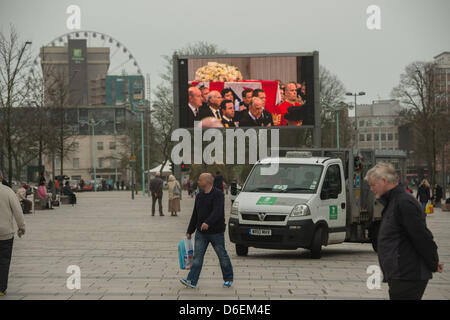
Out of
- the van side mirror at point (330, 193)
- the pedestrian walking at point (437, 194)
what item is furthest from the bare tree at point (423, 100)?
the van side mirror at point (330, 193)

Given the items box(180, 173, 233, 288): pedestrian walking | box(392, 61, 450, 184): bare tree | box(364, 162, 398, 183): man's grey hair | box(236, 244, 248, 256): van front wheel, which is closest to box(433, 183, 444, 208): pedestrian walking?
box(392, 61, 450, 184): bare tree

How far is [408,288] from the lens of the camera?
6.16m

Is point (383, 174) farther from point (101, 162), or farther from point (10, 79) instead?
point (101, 162)

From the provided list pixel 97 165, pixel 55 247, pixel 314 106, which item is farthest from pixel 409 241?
pixel 97 165

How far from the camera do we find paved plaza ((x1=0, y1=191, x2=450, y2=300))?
404 inches

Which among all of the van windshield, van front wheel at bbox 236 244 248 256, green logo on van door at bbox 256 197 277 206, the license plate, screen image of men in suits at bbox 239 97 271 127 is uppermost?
screen image of men in suits at bbox 239 97 271 127

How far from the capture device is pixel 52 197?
1603 inches

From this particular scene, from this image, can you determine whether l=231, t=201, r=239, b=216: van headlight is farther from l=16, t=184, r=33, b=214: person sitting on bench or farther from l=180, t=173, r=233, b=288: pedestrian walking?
l=16, t=184, r=33, b=214: person sitting on bench

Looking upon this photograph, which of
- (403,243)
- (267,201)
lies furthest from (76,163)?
(403,243)

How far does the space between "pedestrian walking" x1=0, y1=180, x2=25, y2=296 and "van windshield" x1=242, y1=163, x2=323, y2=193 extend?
251 inches

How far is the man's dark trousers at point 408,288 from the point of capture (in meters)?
6.16

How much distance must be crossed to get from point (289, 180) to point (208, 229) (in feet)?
18.0

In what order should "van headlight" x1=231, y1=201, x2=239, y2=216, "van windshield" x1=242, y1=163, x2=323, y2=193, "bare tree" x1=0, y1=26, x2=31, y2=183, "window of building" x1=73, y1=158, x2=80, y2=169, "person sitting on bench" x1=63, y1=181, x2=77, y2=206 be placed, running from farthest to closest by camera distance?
"window of building" x1=73, y1=158, x2=80, y2=169, "person sitting on bench" x1=63, y1=181, x2=77, y2=206, "bare tree" x1=0, y1=26, x2=31, y2=183, "van windshield" x1=242, y1=163, x2=323, y2=193, "van headlight" x1=231, y1=201, x2=239, y2=216

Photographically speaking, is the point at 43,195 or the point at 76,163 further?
the point at 76,163
